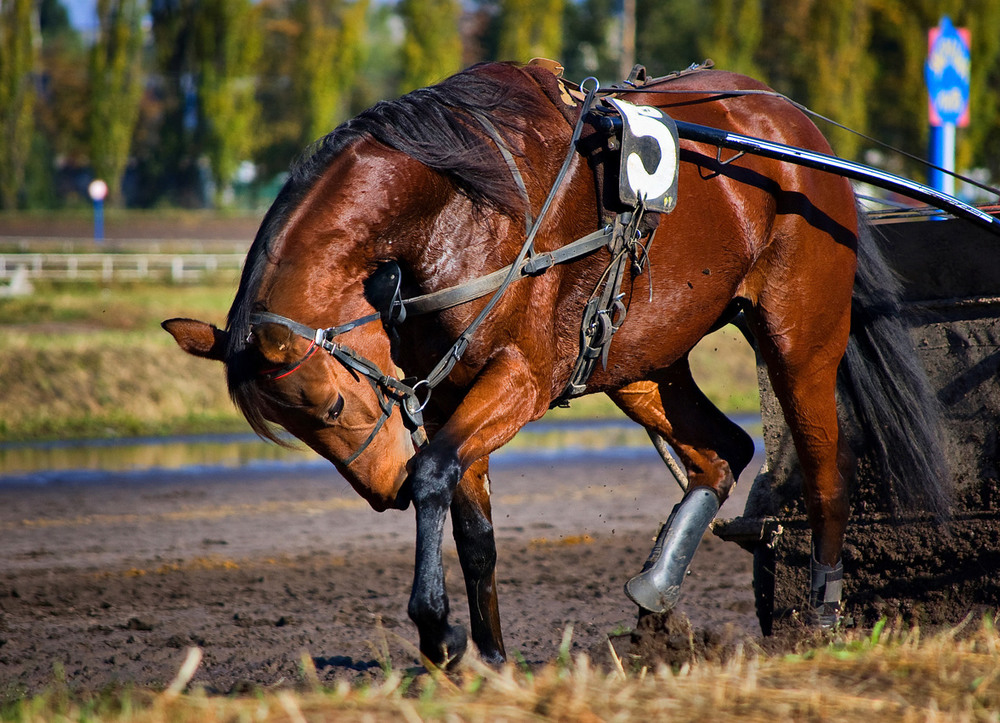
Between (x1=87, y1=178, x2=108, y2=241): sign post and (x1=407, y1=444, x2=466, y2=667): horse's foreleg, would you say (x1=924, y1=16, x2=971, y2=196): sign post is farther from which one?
(x1=87, y1=178, x2=108, y2=241): sign post

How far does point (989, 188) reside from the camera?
435cm

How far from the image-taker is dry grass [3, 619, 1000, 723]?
2.29 meters

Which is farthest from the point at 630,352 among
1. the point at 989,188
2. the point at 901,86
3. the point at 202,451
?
the point at 901,86

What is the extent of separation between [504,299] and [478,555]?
949mm

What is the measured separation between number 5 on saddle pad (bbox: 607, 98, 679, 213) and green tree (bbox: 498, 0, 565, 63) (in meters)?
27.8

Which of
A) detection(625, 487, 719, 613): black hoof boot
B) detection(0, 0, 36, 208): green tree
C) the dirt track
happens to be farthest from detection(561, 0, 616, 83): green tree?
detection(625, 487, 719, 613): black hoof boot

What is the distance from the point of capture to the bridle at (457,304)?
10.1 ft

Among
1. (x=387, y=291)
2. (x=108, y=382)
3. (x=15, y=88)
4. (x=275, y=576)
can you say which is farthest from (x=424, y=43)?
(x=387, y=291)

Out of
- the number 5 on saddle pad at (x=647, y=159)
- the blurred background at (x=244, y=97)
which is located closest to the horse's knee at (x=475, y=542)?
the number 5 on saddle pad at (x=647, y=159)

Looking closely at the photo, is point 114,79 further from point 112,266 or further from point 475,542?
point 475,542

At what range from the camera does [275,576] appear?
18.9ft

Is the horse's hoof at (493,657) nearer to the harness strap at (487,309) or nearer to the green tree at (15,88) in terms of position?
the harness strap at (487,309)

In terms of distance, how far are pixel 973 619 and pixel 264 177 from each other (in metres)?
38.4

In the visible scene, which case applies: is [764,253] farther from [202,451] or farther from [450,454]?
[202,451]
